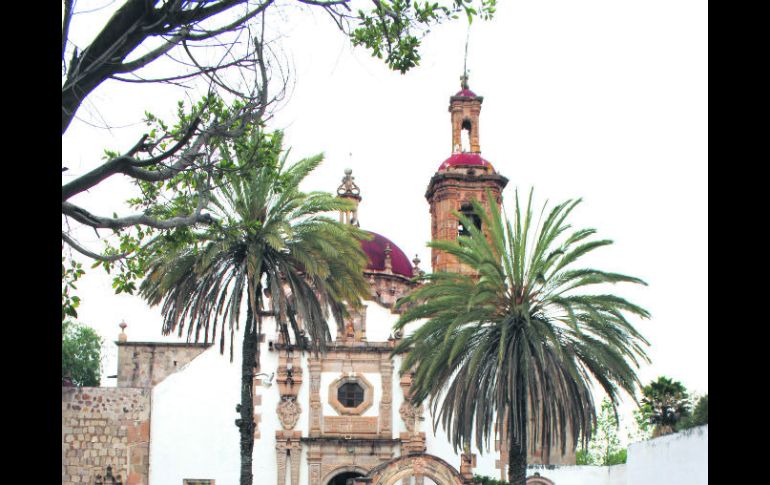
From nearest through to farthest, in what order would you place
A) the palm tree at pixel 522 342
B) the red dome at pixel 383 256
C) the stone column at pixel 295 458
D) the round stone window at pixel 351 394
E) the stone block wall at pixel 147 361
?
the palm tree at pixel 522 342 → the stone column at pixel 295 458 → the round stone window at pixel 351 394 → the stone block wall at pixel 147 361 → the red dome at pixel 383 256

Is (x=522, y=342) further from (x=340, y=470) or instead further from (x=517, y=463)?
(x=340, y=470)

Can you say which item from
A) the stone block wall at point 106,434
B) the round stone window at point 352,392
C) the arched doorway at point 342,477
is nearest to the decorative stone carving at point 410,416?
the round stone window at point 352,392

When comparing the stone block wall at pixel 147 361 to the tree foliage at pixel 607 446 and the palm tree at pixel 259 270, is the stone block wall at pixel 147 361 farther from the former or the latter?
the tree foliage at pixel 607 446

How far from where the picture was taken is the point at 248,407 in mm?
21578

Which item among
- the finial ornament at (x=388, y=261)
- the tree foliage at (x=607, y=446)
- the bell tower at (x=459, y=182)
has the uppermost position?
the bell tower at (x=459, y=182)

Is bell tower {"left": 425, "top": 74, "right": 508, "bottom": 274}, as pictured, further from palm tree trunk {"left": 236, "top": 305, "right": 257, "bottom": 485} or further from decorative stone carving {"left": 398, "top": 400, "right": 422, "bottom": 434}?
palm tree trunk {"left": 236, "top": 305, "right": 257, "bottom": 485}

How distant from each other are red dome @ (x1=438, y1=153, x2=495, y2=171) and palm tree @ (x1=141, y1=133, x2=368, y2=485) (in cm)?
1399

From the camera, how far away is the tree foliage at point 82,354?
58.8 m

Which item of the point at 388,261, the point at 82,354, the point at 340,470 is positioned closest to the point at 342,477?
the point at 340,470

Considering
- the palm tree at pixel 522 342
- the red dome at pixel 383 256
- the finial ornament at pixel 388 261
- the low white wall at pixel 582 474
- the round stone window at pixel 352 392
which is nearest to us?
the palm tree at pixel 522 342

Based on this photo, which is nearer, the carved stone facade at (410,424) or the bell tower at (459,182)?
the carved stone facade at (410,424)

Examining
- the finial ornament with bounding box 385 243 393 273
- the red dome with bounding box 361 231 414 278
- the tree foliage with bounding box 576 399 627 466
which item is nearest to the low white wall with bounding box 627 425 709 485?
the finial ornament with bounding box 385 243 393 273

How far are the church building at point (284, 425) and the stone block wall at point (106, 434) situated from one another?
3 centimetres
